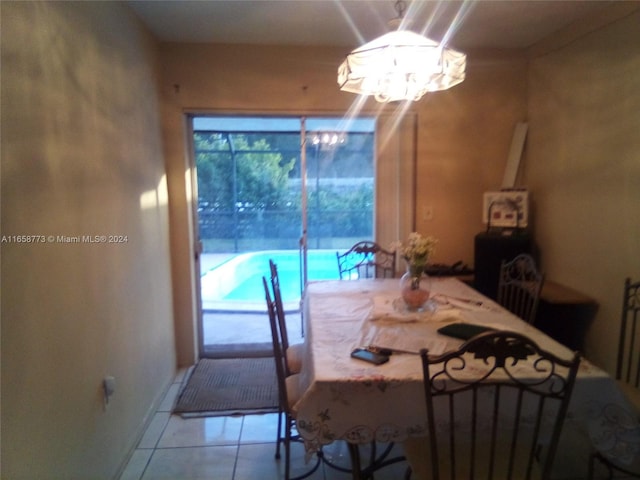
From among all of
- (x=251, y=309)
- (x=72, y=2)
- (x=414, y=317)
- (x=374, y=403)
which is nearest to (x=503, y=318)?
(x=414, y=317)

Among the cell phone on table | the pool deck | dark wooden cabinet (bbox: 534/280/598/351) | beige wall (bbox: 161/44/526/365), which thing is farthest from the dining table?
the pool deck

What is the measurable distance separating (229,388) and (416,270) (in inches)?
68.2

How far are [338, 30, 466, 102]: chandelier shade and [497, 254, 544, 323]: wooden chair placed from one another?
1244mm

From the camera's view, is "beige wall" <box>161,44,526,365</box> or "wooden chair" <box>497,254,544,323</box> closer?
"wooden chair" <box>497,254,544,323</box>

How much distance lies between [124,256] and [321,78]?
80.5 inches

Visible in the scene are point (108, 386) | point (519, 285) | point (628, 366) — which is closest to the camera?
point (108, 386)

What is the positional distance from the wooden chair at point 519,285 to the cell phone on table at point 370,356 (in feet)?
4.16

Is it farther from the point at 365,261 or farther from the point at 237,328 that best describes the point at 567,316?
the point at 237,328

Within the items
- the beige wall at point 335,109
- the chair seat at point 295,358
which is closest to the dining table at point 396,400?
the chair seat at point 295,358

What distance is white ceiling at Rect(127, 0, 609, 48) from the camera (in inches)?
103

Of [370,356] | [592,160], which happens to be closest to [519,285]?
[592,160]

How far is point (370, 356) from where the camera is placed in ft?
5.38

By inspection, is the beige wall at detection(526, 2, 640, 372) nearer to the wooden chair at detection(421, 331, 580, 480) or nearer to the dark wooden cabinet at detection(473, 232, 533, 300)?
the dark wooden cabinet at detection(473, 232, 533, 300)

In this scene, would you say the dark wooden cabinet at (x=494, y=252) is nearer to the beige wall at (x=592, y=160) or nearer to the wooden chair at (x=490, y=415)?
the beige wall at (x=592, y=160)
